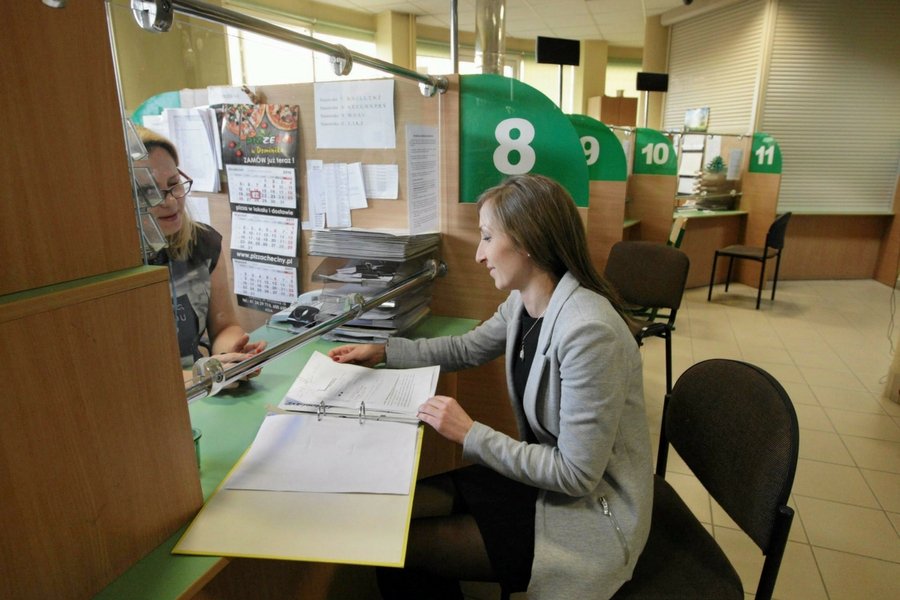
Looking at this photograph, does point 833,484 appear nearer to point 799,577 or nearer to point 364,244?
point 799,577

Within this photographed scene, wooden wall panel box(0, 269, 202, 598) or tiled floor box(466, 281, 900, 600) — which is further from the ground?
wooden wall panel box(0, 269, 202, 598)

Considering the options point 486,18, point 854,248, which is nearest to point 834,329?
point 854,248

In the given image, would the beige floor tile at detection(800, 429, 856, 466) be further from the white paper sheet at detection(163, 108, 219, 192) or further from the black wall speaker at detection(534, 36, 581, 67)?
the white paper sheet at detection(163, 108, 219, 192)

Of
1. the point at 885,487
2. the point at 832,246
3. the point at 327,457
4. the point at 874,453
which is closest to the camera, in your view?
the point at 327,457

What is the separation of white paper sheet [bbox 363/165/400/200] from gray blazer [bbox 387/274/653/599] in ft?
2.42

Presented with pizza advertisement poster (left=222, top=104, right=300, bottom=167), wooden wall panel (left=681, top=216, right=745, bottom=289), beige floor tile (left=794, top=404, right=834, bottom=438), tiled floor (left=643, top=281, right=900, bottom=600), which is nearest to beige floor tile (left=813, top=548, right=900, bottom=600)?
tiled floor (left=643, top=281, right=900, bottom=600)

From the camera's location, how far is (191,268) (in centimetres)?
151

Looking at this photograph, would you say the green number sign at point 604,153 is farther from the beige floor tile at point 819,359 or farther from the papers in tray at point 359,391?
the papers in tray at point 359,391

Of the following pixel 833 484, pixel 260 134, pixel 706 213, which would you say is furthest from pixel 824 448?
pixel 706 213

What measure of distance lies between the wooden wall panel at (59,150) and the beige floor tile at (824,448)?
9.06 feet

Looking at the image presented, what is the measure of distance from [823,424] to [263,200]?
2.82 metres

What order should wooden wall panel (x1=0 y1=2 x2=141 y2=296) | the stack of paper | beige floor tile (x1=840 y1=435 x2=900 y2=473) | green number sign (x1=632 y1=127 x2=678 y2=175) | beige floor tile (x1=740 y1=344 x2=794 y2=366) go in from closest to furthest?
wooden wall panel (x1=0 y1=2 x2=141 y2=296), the stack of paper, beige floor tile (x1=840 y1=435 x2=900 y2=473), beige floor tile (x1=740 y1=344 x2=794 y2=366), green number sign (x1=632 y1=127 x2=678 y2=175)

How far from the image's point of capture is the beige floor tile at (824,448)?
2.37 metres

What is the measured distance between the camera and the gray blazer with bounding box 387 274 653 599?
0.97m
